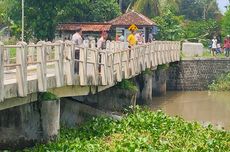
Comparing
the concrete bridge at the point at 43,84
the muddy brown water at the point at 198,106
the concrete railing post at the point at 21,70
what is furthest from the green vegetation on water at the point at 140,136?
the muddy brown water at the point at 198,106

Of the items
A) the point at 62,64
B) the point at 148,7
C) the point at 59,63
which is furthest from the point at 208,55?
the point at 59,63

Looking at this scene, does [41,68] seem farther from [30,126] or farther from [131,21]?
[131,21]

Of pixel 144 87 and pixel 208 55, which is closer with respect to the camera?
pixel 144 87

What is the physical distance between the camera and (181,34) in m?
46.2

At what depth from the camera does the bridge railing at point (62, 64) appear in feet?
43.9

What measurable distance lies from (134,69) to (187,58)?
14046 mm

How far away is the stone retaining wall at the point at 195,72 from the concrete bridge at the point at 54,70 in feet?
45.3

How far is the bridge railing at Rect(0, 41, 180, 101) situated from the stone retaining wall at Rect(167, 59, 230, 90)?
12406mm

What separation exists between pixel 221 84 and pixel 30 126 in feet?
71.9

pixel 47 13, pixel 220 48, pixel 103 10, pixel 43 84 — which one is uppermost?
pixel 103 10

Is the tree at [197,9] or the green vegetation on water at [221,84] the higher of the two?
the tree at [197,9]

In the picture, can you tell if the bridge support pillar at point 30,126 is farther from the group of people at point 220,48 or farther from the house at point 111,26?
the group of people at point 220,48

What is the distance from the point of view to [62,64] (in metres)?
15.5

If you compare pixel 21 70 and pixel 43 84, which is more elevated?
pixel 21 70
